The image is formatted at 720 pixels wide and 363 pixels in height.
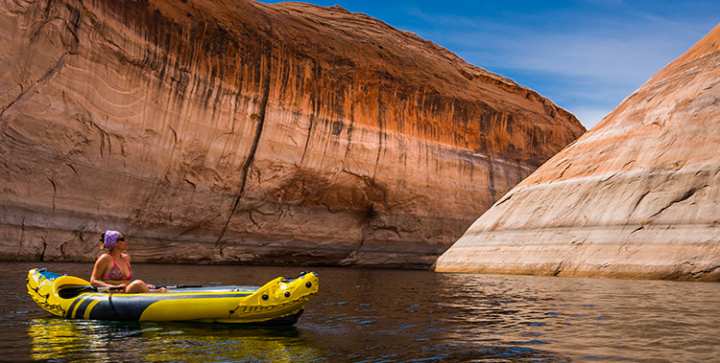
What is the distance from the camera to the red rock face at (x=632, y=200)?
16.1 m

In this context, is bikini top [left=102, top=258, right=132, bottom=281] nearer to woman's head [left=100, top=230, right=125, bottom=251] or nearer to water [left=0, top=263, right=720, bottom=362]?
woman's head [left=100, top=230, right=125, bottom=251]

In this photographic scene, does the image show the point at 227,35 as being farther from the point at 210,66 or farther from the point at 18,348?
the point at 18,348

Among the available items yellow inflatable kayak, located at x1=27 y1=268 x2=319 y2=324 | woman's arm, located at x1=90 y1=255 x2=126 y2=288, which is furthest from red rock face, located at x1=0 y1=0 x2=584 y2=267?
yellow inflatable kayak, located at x1=27 y1=268 x2=319 y2=324

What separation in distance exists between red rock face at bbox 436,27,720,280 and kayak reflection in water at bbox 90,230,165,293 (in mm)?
12011

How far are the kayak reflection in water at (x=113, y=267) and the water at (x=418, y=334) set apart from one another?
2.02 feet

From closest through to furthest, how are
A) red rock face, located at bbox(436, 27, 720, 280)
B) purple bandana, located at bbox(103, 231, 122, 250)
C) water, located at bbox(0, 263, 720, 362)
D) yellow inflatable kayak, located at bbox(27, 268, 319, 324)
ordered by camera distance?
water, located at bbox(0, 263, 720, 362) < yellow inflatable kayak, located at bbox(27, 268, 319, 324) < purple bandana, located at bbox(103, 231, 122, 250) < red rock face, located at bbox(436, 27, 720, 280)

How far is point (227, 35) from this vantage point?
103 ft

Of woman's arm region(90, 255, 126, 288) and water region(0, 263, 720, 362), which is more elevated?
woman's arm region(90, 255, 126, 288)

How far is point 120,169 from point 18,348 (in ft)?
68.9

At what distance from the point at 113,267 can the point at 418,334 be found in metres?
4.05

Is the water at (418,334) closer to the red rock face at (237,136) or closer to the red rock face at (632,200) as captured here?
the red rock face at (632,200)

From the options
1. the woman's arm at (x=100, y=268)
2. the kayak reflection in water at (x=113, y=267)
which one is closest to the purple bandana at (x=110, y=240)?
the kayak reflection in water at (x=113, y=267)

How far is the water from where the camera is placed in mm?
6059

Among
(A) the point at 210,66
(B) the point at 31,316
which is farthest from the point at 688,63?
(B) the point at 31,316
